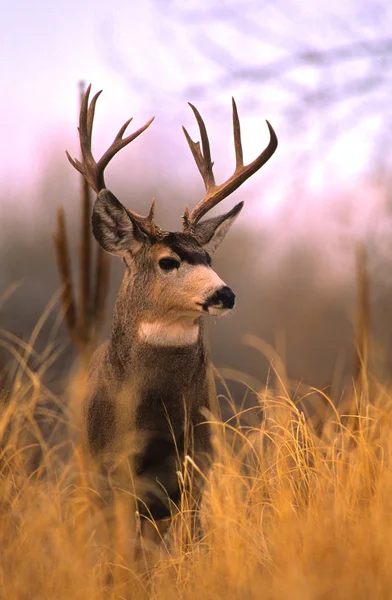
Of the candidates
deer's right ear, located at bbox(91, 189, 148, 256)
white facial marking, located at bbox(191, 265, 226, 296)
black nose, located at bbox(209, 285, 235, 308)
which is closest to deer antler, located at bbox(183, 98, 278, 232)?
deer's right ear, located at bbox(91, 189, 148, 256)

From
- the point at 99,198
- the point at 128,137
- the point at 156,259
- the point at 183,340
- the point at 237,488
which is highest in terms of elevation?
the point at 128,137

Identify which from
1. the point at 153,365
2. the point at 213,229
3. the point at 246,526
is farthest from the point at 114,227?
the point at 246,526

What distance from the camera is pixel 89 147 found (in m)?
6.91

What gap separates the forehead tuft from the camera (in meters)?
5.90

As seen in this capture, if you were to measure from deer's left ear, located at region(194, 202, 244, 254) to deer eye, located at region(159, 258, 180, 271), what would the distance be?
53 centimetres

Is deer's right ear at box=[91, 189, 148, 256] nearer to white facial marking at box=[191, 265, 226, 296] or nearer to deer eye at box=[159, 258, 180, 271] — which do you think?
deer eye at box=[159, 258, 180, 271]

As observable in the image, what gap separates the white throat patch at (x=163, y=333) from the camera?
19.1 ft

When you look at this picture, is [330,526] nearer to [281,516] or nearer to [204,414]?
[281,516]

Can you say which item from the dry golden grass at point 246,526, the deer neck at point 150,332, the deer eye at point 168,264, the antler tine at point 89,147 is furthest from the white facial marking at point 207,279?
the antler tine at point 89,147

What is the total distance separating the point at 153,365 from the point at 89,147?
6.72ft

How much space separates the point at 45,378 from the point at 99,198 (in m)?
2.23

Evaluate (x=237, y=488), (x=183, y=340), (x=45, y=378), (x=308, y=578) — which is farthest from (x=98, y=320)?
(x=308, y=578)

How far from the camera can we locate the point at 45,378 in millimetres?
7625

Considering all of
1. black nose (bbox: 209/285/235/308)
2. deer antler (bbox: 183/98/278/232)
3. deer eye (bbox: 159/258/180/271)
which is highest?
deer antler (bbox: 183/98/278/232)
